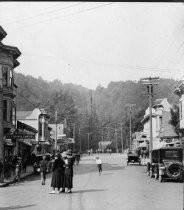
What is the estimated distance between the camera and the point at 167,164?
22984 millimetres

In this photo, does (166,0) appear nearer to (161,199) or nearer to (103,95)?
(161,199)

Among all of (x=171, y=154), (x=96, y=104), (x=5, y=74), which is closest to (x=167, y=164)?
(x=171, y=154)

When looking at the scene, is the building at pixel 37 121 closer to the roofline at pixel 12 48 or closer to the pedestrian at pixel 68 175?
the roofline at pixel 12 48

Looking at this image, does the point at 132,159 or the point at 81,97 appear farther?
the point at 81,97

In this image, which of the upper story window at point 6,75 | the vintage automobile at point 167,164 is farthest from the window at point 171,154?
the upper story window at point 6,75

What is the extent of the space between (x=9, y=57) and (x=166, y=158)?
17779 millimetres

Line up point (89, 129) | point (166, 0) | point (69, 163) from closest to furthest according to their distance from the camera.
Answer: point (166, 0) < point (69, 163) < point (89, 129)

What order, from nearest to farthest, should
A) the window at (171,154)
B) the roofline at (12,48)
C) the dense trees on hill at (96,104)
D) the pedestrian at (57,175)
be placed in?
the pedestrian at (57,175) → the window at (171,154) → the roofline at (12,48) → the dense trees on hill at (96,104)

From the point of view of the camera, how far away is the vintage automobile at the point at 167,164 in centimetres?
2284

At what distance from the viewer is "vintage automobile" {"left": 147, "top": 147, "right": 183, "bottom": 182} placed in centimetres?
2284

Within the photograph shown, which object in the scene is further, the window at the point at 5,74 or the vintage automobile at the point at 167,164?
the window at the point at 5,74

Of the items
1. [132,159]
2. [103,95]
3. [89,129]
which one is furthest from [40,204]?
[103,95]

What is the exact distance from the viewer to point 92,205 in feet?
42.5

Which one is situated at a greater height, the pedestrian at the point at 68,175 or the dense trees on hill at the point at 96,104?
the dense trees on hill at the point at 96,104
